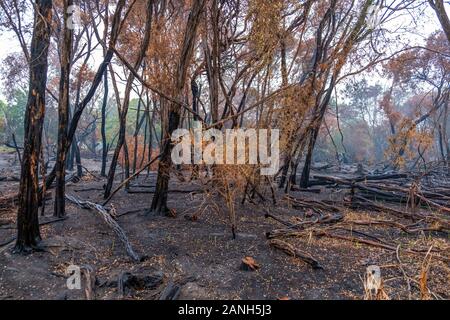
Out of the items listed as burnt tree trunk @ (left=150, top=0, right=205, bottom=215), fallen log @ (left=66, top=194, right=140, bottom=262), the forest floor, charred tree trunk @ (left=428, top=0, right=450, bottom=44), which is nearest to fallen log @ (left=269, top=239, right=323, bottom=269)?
the forest floor

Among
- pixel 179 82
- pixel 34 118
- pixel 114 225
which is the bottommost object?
pixel 114 225

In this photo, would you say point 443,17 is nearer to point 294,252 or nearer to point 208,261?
point 294,252

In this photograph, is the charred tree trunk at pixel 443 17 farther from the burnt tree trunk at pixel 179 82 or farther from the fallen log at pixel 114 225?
the fallen log at pixel 114 225

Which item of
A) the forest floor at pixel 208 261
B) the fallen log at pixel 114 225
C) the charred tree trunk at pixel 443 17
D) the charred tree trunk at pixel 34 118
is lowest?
the forest floor at pixel 208 261

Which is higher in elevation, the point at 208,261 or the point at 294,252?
the point at 294,252

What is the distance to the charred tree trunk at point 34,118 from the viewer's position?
3.70m

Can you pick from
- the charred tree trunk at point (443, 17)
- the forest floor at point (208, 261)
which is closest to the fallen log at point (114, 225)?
the forest floor at point (208, 261)

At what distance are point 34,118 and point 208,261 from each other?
2780mm

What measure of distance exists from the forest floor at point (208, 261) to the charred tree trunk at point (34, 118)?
1.83ft

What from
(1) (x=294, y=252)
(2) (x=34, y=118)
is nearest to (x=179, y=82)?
(2) (x=34, y=118)

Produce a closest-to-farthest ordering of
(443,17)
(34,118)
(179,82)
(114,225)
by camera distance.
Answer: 1. (34,118)
2. (114,225)
3. (179,82)
4. (443,17)

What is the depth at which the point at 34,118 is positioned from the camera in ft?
12.2
